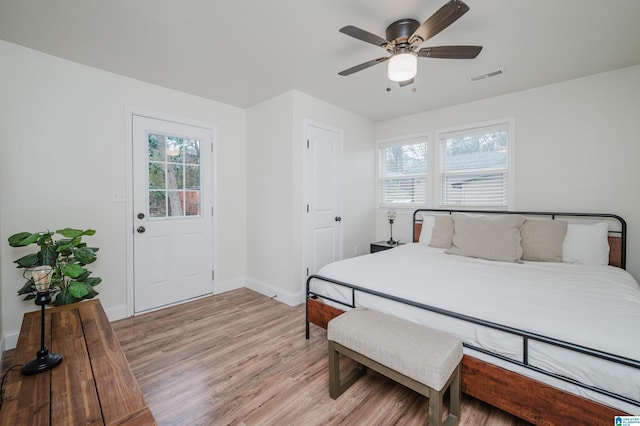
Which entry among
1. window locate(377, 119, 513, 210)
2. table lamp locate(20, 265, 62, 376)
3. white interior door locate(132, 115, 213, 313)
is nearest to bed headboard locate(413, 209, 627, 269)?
window locate(377, 119, 513, 210)

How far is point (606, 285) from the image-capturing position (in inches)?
75.9

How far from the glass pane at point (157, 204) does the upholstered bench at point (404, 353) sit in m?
2.55

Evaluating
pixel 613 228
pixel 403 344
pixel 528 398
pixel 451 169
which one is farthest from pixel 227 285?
pixel 613 228

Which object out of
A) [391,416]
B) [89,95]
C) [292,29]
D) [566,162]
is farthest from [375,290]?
[89,95]

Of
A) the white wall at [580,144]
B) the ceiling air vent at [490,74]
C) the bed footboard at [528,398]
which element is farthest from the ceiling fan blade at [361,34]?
the white wall at [580,144]

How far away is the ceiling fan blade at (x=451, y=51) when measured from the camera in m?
1.89

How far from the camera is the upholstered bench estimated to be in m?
1.33

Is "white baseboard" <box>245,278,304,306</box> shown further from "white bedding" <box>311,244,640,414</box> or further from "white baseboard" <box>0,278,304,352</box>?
"white bedding" <box>311,244,640,414</box>

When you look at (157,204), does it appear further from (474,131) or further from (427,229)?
(474,131)

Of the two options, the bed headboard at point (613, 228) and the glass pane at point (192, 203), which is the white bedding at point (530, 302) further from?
the glass pane at point (192, 203)

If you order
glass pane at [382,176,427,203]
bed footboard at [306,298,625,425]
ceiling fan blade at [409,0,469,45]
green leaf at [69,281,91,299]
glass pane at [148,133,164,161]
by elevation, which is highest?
ceiling fan blade at [409,0,469,45]

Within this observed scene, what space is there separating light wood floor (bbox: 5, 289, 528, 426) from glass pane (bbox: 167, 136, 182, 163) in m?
1.82

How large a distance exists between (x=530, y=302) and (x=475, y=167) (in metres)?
2.47

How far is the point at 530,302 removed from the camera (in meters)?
1.64
